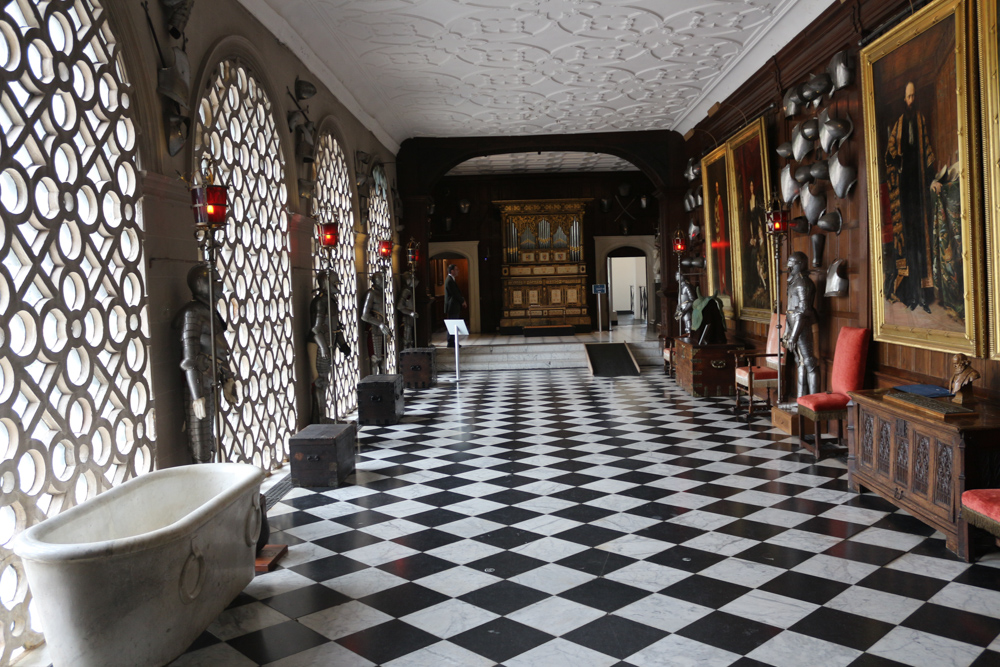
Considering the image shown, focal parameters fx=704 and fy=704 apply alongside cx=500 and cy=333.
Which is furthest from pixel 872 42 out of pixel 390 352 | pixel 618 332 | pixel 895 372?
pixel 618 332

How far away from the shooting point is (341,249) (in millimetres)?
9352

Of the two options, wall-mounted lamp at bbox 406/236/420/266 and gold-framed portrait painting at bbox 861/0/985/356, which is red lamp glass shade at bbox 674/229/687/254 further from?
gold-framed portrait painting at bbox 861/0/985/356

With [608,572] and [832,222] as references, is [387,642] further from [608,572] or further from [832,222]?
[832,222]

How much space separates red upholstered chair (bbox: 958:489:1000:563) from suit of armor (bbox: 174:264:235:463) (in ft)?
13.9

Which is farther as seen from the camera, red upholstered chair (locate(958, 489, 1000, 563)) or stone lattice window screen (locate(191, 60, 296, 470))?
stone lattice window screen (locate(191, 60, 296, 470))

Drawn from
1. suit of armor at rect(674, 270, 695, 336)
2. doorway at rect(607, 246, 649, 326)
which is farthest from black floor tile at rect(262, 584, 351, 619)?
doorway at rect(607, 246, 649, 326)

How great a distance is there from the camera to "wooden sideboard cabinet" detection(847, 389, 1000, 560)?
3.73 meters

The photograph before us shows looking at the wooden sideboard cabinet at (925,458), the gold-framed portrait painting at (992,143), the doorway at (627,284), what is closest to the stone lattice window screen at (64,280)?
the wooden sideboard cabinet at (925,458)

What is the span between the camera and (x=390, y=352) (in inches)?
489

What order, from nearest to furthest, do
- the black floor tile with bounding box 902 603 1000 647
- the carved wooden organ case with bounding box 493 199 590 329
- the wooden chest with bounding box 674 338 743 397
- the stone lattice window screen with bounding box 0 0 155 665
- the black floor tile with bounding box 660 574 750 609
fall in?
the black floor tile with bounding box 902 603 1000 647, the stone lattice window screen with bounding box 0 0 155 665, the black floor tile with bounding box 660 574 750 609, the wooden chest with bounding box 674 338 743 397, the carved wooden organ case with bounding box 493 199 590 329

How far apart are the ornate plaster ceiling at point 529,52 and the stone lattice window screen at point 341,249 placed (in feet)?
2.94

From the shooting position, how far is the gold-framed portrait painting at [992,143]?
4.18m

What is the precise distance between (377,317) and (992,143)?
743 centimetres

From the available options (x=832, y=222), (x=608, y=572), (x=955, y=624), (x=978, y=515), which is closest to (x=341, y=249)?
(x=832, y=222)
